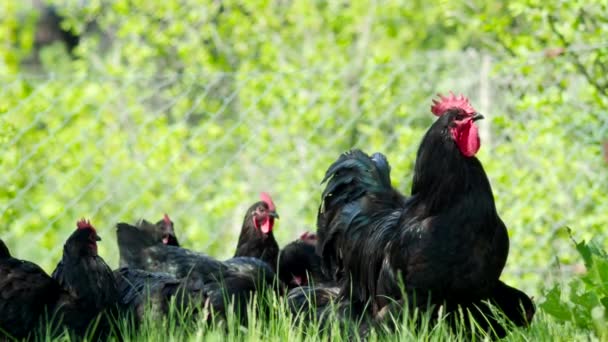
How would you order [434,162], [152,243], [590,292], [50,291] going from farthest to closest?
[152,243] < [50,291] < [434,162] < [590,292]

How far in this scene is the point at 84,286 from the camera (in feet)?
17.5

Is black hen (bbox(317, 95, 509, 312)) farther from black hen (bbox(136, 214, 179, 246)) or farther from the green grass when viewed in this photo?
black hen (bbox(136, 214, 179, 246))

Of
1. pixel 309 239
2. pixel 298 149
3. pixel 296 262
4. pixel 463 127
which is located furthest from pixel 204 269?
pixel 298 149

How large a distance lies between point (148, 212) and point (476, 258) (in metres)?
4.85

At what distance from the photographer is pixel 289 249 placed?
6777 millimetres

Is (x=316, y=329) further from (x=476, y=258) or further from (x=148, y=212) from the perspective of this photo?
(x=148, y=212)

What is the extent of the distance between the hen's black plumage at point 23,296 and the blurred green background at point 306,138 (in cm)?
251

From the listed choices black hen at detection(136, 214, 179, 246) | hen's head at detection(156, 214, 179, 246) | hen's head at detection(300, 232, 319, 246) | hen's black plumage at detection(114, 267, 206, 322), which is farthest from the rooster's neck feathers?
hen's head at detection(156, 214, 179, 246)

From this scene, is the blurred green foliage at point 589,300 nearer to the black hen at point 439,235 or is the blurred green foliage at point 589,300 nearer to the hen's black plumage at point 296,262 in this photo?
the black hen at point 439,235

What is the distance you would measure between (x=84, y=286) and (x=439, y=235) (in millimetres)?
1845

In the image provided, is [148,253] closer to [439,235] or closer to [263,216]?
[263,216]

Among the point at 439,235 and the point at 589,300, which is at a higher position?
the point at 439,235

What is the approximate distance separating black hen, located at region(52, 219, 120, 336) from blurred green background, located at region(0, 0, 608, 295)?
237 cm

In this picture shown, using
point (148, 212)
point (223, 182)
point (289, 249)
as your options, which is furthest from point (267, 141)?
point (289, 249)
